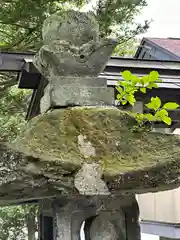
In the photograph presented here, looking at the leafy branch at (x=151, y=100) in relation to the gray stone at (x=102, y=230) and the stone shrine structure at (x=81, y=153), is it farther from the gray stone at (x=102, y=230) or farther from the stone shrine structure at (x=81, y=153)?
the gray stone at (x=102, y=230)

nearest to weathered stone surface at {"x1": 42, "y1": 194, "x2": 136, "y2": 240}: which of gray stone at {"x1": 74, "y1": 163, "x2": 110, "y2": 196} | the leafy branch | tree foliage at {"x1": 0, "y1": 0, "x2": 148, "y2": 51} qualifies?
gray stone at {"x1": 74, "y1": 163, "x2": 110, "y2": 196}

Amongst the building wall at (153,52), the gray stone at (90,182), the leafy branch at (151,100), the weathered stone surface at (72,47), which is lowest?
the gray stone at (90,182)

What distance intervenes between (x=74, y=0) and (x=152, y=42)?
259cm

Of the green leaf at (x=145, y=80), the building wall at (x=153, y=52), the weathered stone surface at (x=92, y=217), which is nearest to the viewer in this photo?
the weathered stone surface at (x=92, y=217)

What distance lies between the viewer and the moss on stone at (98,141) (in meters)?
1.22

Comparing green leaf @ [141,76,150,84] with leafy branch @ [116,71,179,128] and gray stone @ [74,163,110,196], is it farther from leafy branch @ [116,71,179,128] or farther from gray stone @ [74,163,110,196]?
gray stone @ [74,163,110,196]

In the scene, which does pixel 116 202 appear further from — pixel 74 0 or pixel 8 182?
pixel 74 0

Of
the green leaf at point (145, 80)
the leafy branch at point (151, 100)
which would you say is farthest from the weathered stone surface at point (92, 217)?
the green leaf at point (145, 80)

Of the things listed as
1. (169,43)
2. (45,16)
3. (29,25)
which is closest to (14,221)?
(169,43)

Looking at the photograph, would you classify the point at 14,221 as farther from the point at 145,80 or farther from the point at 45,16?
the point at 145,80

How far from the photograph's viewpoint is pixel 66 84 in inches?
60.2

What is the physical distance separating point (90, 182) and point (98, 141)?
0.17 meters

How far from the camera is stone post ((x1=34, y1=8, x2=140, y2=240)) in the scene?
4.40 ft

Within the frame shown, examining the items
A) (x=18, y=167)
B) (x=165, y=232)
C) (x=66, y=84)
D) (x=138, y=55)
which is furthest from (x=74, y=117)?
(x=138, y=55)
